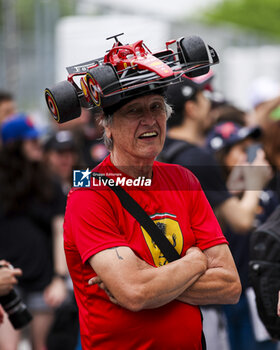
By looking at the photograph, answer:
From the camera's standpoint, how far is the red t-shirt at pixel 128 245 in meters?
2.75

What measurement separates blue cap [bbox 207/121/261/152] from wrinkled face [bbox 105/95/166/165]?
263 centimetres

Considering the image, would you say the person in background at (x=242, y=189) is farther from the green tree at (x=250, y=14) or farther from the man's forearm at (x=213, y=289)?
the green tree at (x=250, y=14)

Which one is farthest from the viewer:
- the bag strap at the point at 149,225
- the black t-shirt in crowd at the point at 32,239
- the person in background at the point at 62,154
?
the person in background at the point at 62,154

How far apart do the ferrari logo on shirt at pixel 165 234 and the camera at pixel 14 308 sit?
1.02m

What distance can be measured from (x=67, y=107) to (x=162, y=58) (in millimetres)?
439

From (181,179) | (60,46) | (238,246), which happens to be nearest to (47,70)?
(60,46)

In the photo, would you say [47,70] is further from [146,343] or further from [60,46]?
[146,343]

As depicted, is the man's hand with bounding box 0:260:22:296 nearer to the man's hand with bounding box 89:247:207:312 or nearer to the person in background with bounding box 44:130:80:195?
the man's hand with bounding box 89:247:207:312

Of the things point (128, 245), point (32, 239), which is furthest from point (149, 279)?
point (32, 239)

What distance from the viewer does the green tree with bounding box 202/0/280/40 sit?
236 feet

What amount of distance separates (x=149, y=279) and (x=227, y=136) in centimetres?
303

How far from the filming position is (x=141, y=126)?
9.19 ft

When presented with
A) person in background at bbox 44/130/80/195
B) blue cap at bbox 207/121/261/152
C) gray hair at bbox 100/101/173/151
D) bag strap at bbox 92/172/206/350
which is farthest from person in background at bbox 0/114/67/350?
bag strap at bbox 92/172/206/350

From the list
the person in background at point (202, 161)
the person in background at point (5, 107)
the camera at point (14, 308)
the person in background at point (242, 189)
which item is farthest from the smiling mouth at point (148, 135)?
the person in background at point (5, 107)
